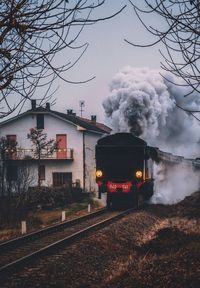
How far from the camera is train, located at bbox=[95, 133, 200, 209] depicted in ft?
69.2

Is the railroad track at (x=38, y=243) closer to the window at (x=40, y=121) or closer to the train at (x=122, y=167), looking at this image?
the train at (x=122, y=167)

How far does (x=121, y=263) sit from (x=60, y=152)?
30.2m

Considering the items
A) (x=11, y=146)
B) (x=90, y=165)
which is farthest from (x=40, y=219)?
(x=90, y=165)

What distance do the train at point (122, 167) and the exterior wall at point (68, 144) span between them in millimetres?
16706

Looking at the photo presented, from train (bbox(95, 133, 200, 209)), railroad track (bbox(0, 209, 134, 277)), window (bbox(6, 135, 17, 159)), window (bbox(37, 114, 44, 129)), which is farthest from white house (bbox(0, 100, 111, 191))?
railroad track (bbox(0, 209, 134, 277))

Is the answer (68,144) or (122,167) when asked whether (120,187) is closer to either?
(122,167)

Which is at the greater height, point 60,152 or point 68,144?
point 68,144

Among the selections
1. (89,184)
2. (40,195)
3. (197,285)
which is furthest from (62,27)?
(89,184)

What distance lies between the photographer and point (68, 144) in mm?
39312

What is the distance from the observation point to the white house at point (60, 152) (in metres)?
38.7

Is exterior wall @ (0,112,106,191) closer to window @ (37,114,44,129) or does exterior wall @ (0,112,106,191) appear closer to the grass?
window @ (37,114,44,129)

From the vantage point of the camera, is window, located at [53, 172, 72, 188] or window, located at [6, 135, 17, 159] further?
window, located at [53, 172, 72, 188]

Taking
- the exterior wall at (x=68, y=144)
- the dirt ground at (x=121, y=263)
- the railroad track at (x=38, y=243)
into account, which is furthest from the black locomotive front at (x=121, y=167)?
the exterior wall at (x=68, y=144)

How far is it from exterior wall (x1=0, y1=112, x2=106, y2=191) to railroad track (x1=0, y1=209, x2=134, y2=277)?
20.9 metres
